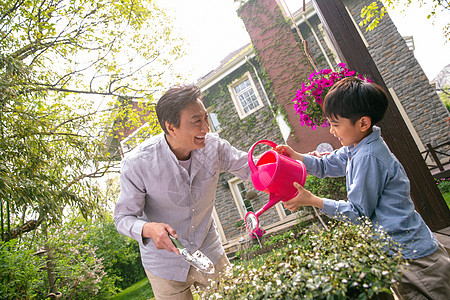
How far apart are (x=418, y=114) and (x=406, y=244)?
840 cm

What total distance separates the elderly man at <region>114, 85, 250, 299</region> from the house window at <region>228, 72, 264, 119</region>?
8225mm

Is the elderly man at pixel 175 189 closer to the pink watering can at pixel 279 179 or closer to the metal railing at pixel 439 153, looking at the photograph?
the pink watering can at pixel 279 179

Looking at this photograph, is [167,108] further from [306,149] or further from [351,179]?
[306,149]

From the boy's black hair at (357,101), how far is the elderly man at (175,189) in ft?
2.63

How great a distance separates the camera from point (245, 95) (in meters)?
10.4

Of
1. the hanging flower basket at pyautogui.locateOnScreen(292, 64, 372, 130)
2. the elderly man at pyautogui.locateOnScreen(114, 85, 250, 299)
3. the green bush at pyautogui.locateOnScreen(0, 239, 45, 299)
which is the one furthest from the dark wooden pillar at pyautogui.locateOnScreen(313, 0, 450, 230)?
the green bush at pyautogui.locateOnScreen(0, 239, 45, 299)

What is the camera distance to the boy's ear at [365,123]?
142cm

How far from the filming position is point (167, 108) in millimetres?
1825

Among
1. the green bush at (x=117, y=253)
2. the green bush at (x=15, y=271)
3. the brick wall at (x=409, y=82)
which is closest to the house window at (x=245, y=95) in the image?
the brick wall at (x=409, y=82)

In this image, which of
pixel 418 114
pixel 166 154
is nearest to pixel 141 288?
pixel 166 154

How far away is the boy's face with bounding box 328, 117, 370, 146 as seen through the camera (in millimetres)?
1435

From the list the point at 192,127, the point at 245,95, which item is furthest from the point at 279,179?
the point at 245,95

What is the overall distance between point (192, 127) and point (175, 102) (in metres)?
0.20

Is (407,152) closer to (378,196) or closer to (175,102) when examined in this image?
(378,196)
